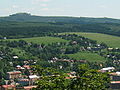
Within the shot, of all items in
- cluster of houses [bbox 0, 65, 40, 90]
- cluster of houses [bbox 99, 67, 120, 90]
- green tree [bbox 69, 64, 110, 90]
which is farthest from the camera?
cluster of houses [bbox 0, 65, 40, 90]

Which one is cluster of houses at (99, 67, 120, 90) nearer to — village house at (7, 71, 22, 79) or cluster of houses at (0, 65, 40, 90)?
cluster of houses at (0, 65, 40, 90)

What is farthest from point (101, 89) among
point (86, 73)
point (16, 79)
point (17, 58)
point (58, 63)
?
point (17, 58)

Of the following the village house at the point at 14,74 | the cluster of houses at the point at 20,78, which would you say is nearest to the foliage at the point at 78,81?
the cluster of houses at the point at 20,78

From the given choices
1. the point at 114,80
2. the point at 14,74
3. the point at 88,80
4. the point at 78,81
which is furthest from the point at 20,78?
the point at 88,80

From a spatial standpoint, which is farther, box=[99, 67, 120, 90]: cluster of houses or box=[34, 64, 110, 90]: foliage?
box=[99, 67, 120, 90]: cluster of houses

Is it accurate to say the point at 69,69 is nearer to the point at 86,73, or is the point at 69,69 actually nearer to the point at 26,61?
the point at 26,61

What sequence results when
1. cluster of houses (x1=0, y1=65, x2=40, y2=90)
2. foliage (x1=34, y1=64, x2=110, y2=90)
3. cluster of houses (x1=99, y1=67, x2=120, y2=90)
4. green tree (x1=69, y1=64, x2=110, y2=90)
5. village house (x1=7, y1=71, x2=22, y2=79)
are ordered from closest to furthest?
foliage (x1=34, y1=64, x2=110, y2=90) < green tree (x1=69, y1=64, x2=110, y2=90) < cluster of houses (x1=99, y1=67, x2=120, y2=90) < cluster of houses (x1=0, y1=65, x2=40, y2=90) < village house (x1=7, y1=71, x2=22, y2=79)

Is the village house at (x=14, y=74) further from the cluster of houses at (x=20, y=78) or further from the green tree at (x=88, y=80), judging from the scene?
the green tree at (x=88, y=80)

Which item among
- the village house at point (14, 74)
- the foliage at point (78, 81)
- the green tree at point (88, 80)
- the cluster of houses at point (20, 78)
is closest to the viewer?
the foliage at point (78, 81)


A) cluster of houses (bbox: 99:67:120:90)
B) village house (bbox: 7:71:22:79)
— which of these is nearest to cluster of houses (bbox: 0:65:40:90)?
village house (bbox: 7:71:22:79)

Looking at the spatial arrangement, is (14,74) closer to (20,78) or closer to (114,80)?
(20,78)

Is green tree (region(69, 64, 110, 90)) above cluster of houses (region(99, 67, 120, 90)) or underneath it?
above
